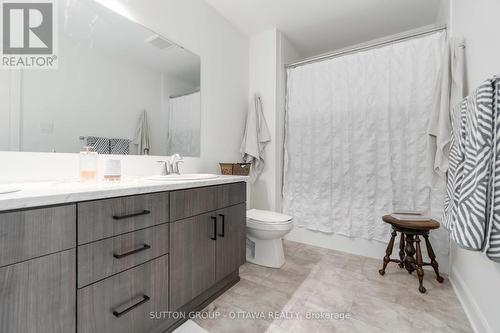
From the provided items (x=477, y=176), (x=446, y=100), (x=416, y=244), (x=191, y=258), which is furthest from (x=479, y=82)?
(x=191, y=258)

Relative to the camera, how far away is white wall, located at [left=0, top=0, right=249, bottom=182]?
1.21 meters

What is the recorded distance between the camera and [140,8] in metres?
1.64

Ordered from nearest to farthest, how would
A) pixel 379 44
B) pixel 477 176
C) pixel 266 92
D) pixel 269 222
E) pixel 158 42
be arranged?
pixel 477 176
pixel 158 42
pixel 269 222
pixel 379 44
pixel 266 92

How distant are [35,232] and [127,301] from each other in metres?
0.48

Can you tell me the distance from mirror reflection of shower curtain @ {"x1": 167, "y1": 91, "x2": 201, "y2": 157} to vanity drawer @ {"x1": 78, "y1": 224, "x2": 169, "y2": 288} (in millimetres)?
921

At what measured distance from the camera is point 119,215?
3.15ft

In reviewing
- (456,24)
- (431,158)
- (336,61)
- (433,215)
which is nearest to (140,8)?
(336,61)

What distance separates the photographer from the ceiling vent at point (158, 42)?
1.73m

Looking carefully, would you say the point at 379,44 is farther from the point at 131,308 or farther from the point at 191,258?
the point at 131,308

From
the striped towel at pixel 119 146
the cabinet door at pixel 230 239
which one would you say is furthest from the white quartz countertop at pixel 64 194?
the striped towel at pixel 119 146

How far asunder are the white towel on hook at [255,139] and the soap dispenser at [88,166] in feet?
4.95

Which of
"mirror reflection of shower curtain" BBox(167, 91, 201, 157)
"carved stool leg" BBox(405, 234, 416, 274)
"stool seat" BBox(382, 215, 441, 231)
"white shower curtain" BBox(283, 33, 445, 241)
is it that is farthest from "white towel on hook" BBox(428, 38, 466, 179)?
"mirror reflection of shower curtain" BBox(167, 91, 201, 157)

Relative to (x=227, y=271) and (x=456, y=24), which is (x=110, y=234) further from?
(x=456, y=24)

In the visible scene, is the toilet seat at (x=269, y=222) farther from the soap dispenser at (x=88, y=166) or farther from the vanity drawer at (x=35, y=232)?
the vanity drawer at (x=35, y=232)
